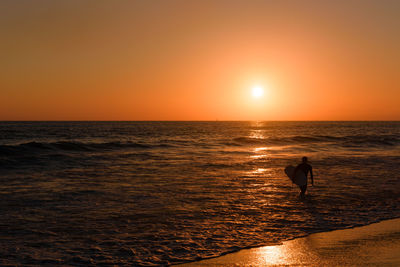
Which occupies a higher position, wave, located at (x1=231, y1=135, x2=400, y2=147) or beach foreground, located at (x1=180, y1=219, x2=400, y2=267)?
beach foreground, located at (x1=180, y1=219, x2=400, y2=267)

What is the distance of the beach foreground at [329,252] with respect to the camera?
22.0ft

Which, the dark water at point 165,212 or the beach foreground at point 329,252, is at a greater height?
the beach foreground at point 329,252

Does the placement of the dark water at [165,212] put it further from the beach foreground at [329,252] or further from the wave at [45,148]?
the wave at [45,148]

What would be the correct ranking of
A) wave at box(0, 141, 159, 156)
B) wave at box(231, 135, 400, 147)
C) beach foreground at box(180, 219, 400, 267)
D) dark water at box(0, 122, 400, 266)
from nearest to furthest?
beach foreground at box(180, 219, 400, 267)
dark water at box(0, 122, 400, 266)
wave at box(0, 141, 159, 156)
wave at box(231, 135, 400, 147)

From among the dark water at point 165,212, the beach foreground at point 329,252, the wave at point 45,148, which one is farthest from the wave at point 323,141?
the beach foreground at point 329,252

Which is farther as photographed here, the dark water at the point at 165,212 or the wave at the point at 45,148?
the wave at the point at 45,148

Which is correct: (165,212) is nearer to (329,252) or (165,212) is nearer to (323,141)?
(329,252)

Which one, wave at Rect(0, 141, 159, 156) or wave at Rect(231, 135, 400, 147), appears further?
wave at Rect(231, 135, 400, 147)

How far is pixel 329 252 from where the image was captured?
23.9 ft

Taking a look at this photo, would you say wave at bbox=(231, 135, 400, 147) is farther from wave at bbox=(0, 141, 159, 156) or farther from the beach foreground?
the beach foreground

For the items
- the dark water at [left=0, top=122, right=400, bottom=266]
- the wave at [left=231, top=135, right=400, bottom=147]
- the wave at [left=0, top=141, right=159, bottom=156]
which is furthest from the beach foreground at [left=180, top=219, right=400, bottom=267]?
the wave at [left=231, top=135, right=400, bottom=147]

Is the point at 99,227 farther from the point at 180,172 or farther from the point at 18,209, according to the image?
the point at 180,172

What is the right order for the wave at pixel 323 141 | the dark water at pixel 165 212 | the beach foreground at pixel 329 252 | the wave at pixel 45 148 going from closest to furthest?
the beach foreground at pixel 329 252
the dark water at pixel 165 212
the wave at pixel 45 148
the wave at pixel 323 141

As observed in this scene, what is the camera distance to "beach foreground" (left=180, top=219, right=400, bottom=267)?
6693 mm
